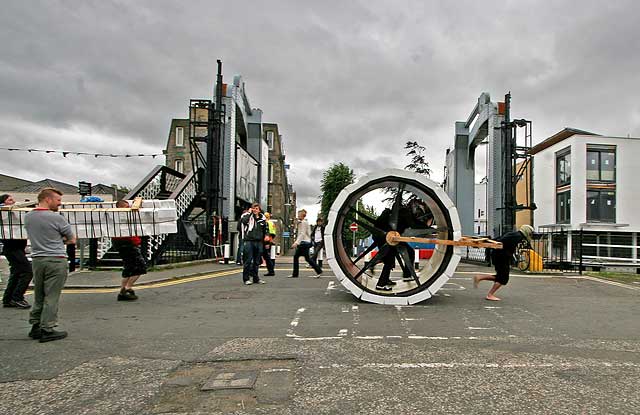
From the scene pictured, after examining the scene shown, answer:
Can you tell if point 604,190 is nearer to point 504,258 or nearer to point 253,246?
point 504,258

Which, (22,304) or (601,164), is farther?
(601,164)

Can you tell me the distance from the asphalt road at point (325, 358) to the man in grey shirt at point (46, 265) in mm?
228

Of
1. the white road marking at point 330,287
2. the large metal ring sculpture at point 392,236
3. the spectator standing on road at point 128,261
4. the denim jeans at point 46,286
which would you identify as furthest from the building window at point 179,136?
the denim jeans at point 46,286

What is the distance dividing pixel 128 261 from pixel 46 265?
2.58 meters

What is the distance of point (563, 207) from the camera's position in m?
35.2

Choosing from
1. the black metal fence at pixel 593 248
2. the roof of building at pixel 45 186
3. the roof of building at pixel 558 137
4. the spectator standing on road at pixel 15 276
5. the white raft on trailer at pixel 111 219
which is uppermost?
the roof of building at pixel 558 137

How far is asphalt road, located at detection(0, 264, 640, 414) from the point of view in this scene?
3.61 metres

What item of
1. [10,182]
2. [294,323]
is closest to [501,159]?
[294,323]

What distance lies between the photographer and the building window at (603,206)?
3325 centimetres

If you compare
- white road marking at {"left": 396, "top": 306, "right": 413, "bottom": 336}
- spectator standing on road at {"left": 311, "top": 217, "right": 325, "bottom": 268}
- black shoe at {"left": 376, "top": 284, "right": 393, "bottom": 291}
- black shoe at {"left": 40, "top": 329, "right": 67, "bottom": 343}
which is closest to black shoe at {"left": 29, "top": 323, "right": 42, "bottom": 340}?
black shoe at {"left": 40, "top": 329, "right": 67, "bottom": 343}

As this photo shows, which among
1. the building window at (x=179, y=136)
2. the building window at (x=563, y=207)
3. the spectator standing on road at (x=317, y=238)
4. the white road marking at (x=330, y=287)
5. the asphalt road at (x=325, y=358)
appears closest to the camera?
the asphalt road at (x=325, y=358)

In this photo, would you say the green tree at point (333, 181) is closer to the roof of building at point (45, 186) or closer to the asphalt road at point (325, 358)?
the roof of building at point (45, 186)

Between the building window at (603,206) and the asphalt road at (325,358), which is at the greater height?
the building window at (603,206)

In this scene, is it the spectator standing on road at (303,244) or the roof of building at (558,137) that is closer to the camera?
the spectator standing on road at (303,244)
